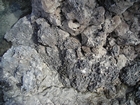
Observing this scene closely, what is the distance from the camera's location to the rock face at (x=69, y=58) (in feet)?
8.34

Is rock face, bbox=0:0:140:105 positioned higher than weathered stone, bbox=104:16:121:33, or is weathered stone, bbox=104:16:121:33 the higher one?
weathered stone, bbox=104:16:121:33

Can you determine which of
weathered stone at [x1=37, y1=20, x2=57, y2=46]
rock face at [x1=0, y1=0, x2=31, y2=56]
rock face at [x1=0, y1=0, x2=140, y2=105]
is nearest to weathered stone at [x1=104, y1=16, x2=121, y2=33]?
rock face at [x1=0, y1=0, x2=140, y2=105]

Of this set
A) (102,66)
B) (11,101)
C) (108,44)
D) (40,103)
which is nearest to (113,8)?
(108,44)

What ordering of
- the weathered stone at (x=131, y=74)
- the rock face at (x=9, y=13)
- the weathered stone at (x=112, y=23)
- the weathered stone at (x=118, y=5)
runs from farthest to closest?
the rock face at (x=9, y=13), the weathered stone at (x=131, y=74), the weathered stone at (x=112, y=23), the weathered stone at (x=118, y=5)

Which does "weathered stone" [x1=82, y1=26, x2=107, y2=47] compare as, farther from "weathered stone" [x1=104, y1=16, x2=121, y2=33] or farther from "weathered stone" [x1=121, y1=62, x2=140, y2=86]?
"weathered stone" [x1=121, y1=62, x2=140, y2=86]

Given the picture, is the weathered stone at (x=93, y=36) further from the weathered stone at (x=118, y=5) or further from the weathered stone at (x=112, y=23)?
the weathered stone at (x=118, y=5)

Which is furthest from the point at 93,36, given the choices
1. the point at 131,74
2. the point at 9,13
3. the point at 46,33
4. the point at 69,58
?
the point at 9,13

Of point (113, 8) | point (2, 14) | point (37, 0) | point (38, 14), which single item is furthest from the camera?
point (2, 14)

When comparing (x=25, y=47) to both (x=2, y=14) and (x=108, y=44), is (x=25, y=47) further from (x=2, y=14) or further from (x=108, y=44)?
(x=108, y=44)

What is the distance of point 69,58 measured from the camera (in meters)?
2.79

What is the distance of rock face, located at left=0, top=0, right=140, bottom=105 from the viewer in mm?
2543

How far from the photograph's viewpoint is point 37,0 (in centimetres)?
263

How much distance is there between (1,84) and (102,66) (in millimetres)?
1614

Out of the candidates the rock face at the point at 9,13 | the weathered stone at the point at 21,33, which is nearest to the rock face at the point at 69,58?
the weathered stone at the point at 21,33
